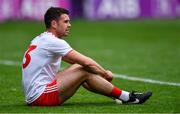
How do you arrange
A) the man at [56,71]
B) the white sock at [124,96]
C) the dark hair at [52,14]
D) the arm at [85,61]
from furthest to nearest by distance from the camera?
the white sock at [124,96], the dark hair at [52,14], the man at [56,71], the arm at [85,61]

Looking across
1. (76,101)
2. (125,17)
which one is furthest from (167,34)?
(76,101)

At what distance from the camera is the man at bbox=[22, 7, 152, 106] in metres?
11.9

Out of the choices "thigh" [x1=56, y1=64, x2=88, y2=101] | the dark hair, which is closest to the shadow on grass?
"thigh" [x1=56, y1=64, x2=88, y2=101]

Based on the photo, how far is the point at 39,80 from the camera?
11984 mm

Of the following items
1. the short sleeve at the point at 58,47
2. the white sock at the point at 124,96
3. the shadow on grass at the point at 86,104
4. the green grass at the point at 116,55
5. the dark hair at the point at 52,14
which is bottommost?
the green grass at the point at 116,55

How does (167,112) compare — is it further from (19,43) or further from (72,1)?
(72,1)

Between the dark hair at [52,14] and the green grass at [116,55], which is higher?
the dark hair at [52,14]

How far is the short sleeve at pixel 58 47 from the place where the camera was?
11891 millimetres

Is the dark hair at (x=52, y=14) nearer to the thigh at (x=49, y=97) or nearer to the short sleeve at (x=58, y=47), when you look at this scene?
the short sleeve at (x=58, y=47)

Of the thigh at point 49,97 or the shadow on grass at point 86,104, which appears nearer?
the thigh at point 49,97

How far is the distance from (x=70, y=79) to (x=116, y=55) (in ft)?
32.6

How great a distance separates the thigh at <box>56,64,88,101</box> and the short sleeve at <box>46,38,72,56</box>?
288 mm

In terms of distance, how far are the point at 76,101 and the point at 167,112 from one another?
6.99ft

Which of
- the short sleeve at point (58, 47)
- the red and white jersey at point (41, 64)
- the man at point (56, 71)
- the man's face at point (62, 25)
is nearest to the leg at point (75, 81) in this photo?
the man at point (56, 71)
